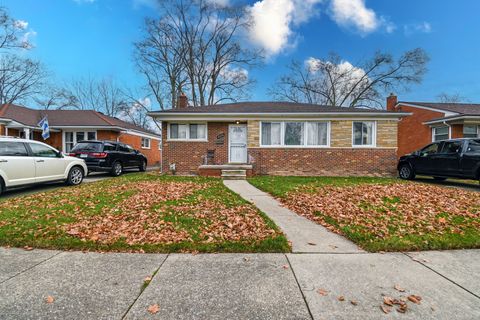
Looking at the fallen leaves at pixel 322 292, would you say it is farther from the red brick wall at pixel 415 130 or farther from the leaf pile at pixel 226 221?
the red brick wall at pixel 415 130

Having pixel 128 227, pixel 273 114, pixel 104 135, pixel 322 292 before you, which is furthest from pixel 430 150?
pixel 104 135

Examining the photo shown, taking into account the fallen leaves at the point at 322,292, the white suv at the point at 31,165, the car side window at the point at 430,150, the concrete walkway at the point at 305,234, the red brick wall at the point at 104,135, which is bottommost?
the fallen leaves at the point at 322,292

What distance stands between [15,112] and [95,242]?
2024cm

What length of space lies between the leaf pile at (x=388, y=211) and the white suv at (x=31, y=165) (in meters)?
7.82

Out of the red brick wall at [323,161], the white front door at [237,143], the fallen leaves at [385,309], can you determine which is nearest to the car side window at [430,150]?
the red brick wall at [323,161]

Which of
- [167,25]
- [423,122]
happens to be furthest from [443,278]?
[167,25]

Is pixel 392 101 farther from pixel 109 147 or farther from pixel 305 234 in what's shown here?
pixel 109 147

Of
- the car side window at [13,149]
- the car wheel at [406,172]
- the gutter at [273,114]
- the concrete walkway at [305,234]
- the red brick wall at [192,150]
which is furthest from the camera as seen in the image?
the red brick wall at [192,150]

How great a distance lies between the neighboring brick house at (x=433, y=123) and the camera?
14.6 metres

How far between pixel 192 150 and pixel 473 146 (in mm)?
11916

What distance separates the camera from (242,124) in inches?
500

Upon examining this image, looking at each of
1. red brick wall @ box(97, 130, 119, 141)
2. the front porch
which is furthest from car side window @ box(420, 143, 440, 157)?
red brick wall @ box(97, 130, 119, 141)

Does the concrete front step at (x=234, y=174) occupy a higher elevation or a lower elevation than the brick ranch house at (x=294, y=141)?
lower

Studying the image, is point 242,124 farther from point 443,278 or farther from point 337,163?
point 443,278
